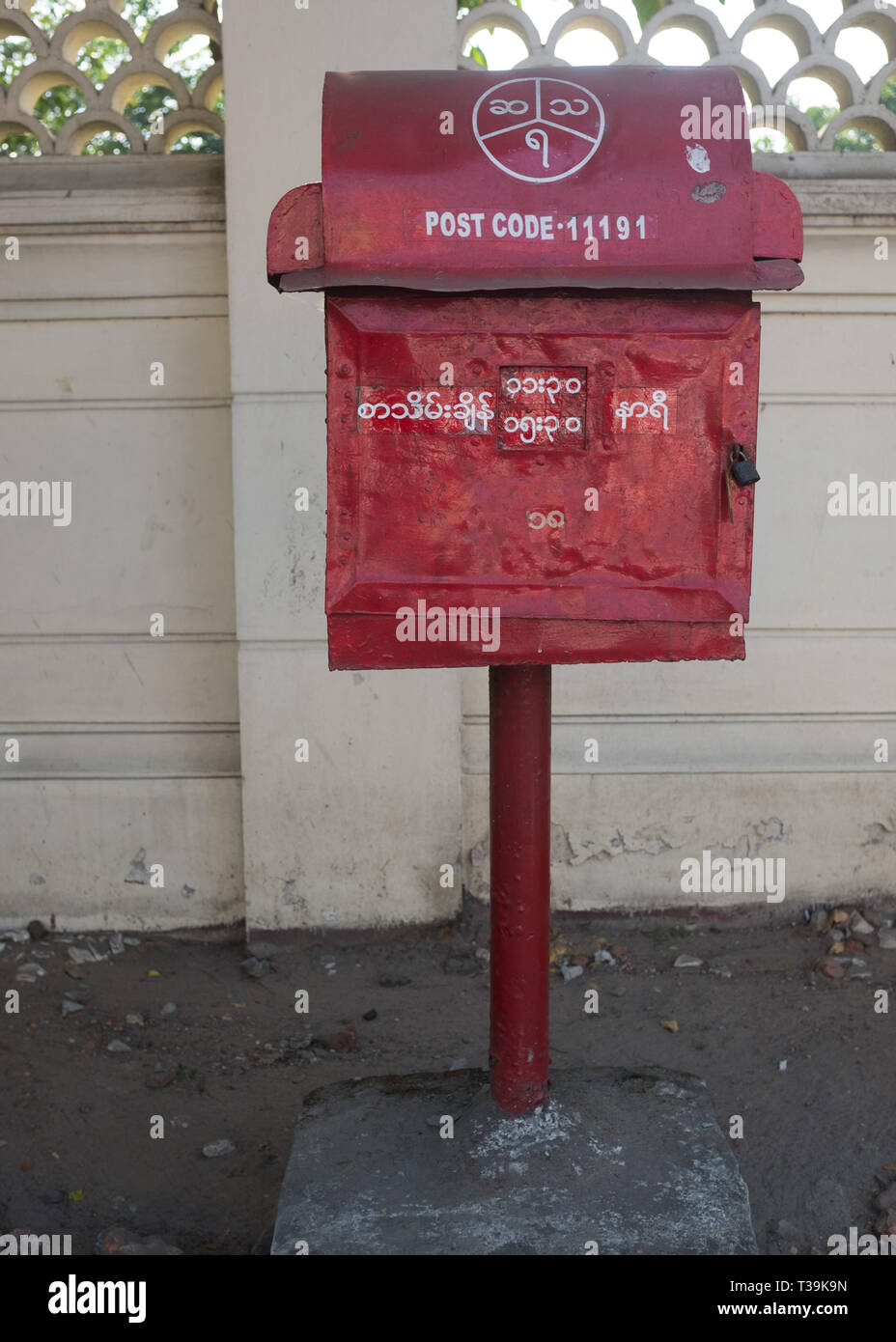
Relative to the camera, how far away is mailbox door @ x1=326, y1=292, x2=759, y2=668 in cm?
182

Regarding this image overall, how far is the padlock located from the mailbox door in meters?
0.02

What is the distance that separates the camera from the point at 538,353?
1.82 metres

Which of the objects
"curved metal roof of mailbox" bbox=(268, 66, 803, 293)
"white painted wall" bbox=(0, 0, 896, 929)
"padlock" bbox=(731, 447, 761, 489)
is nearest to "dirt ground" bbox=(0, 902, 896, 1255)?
"white painted wall" bbox=(0, 0, 896, 929)

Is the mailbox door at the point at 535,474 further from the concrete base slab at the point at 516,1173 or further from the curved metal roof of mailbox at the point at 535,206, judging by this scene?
the concrete base slab at the point at 516,1173

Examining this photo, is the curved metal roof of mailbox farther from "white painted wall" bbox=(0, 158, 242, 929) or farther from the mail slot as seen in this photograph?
"white painted wall" bbox=(0, 158, 242, 929)

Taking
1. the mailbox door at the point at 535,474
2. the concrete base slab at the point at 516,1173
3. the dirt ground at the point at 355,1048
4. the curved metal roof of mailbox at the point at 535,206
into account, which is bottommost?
the dirt ground at the point at 355,1048

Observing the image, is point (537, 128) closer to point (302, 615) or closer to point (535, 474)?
point (535, 474)

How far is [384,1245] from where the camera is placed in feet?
6.28

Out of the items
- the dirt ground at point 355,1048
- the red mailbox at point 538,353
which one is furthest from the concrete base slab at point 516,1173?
the red mailbox at point 538,353

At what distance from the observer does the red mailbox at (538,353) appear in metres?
1.79

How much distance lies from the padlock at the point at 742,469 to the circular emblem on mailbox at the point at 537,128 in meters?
0.50
